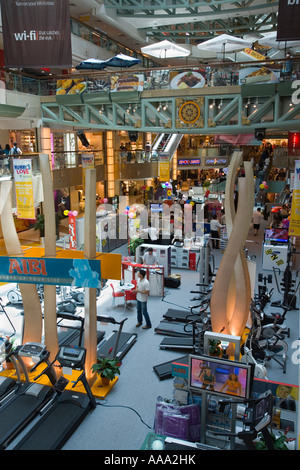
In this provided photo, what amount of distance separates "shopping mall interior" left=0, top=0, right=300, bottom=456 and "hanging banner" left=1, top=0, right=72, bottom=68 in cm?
7

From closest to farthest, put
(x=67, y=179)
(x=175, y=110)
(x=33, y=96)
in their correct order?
(x=175, y=110)
(x=33, y=96)
(x=67, y=179)

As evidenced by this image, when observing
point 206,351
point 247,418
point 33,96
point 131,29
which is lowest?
point 247,418

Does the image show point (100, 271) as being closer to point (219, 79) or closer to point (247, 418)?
point (247, 418)

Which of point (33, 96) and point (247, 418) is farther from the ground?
point (33, 96)

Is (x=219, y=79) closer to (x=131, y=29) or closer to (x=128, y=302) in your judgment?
(x=128, y=302)

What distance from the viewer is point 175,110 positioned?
13.1 m

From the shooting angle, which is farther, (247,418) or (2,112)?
(2,112)

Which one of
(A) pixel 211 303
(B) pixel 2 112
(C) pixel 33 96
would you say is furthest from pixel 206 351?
(C) pixel 33 96

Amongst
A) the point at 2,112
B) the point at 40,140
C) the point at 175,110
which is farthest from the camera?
the point at 40,140

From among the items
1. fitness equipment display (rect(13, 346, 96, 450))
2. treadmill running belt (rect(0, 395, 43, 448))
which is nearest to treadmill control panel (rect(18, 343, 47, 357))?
fitness equipment display (rect(13, 346, 96, 450))

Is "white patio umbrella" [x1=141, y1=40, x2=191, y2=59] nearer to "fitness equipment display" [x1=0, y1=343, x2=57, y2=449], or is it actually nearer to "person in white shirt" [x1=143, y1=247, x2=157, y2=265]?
"person in white shirt" [x1=143, y1=247, x2=157, y2=265]

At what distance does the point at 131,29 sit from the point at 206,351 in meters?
23.0

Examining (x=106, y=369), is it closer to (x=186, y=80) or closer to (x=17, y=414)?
(x=17, y=414)

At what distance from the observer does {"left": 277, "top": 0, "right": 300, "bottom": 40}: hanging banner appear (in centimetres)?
771
